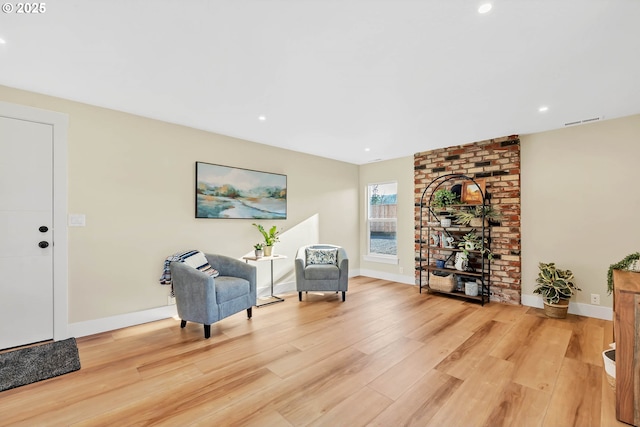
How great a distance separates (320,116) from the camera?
10.8 ft

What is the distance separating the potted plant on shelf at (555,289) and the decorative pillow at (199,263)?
162 inches

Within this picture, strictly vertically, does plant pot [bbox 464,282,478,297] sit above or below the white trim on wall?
below

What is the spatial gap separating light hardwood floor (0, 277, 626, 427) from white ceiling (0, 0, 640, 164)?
Answer: 7.92 ft

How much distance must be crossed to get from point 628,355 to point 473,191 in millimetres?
2903

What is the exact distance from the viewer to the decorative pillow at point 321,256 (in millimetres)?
4406

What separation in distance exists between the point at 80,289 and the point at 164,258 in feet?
2.69

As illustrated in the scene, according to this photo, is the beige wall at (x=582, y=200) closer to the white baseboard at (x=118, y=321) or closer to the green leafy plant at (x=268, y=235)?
the green leafy plant at (x=268, y=235)

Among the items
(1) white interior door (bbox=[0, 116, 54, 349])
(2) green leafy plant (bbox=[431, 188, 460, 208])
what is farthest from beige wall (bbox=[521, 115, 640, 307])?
(1) white interior door (bbox=[0, 116, 54, 349])

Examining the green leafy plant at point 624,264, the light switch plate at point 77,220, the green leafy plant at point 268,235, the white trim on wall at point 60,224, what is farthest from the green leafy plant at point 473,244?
the white trim on wall at point 60,224

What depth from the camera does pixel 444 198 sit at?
14.6 feet

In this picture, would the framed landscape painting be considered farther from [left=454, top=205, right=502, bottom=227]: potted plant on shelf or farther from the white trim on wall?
[left=454, top=205, right=502, bottom=227]: potted plant on shelf

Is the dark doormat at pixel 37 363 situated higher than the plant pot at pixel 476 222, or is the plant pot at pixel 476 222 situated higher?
the plant pot at pixel 476 222

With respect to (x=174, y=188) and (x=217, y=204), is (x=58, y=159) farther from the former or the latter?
(x=217, y=204)

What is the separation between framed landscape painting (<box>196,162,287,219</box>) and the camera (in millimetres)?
3762
